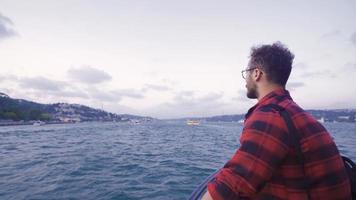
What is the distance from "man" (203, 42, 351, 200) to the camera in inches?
63.4

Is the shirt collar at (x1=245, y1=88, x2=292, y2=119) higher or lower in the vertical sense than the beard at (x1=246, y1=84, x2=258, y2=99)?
lower

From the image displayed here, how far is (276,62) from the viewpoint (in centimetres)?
196

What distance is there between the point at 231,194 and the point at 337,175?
30.0 inches

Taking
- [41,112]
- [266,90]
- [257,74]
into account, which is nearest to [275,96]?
[266,90]

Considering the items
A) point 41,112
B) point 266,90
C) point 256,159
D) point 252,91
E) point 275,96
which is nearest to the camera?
point 256,159

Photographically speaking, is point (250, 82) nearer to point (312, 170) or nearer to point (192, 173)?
point (312, 170)

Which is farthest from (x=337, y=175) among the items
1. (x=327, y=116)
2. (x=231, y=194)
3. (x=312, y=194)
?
(x=327, y=116)

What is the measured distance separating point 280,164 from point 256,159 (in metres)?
0.19

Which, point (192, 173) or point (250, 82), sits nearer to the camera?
point (250, 82)

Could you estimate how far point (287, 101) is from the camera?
1829 mm

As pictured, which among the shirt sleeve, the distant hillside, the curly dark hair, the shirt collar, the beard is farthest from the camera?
the distant hillside

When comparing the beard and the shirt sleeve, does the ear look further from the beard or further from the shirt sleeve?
the shirt sleeve

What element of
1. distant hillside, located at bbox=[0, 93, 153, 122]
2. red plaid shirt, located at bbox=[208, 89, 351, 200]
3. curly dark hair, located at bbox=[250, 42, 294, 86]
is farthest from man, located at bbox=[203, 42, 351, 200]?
distant hillside, located at bbox=[0, 93, 153, 122]

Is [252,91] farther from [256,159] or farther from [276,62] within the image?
[256,159]
